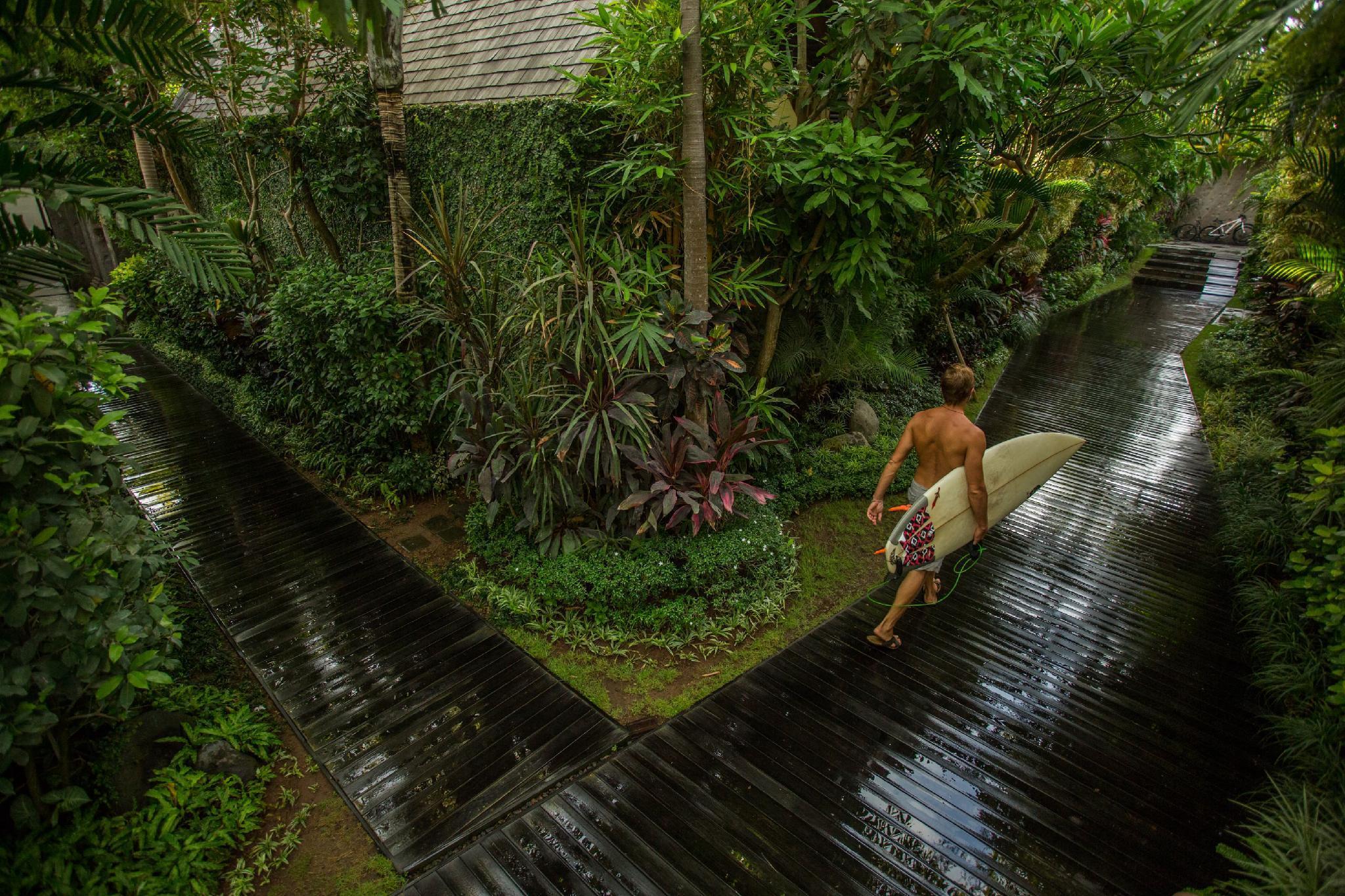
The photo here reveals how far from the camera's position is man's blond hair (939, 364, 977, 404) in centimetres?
384

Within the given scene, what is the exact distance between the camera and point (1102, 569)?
500 centimetres

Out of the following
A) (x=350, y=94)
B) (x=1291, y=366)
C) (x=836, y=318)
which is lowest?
(x=1291, y=366)

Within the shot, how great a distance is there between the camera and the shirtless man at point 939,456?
12.5ft

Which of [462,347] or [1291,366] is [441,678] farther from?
[1291,366]

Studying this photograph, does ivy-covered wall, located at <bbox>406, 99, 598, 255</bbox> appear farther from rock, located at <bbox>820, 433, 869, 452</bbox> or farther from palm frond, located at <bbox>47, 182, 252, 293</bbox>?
rock, located at <bbox>820, 433, 869, 452</bbox>

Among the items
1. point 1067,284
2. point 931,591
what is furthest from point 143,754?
point 1067,284

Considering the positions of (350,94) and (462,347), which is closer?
(462,347)

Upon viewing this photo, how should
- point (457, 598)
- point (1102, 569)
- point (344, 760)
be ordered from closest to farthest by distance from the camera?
1. point (344, 760)
2. point (457, 598)
3. point (1102, 569)

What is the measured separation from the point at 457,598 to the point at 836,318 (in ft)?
13.7

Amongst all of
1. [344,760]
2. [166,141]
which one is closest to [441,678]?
[344,760]

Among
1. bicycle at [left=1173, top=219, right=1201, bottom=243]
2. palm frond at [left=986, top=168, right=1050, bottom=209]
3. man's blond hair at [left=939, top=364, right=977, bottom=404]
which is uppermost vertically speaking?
palm frond at [left=986, top=168, right=1050, bottom=209]

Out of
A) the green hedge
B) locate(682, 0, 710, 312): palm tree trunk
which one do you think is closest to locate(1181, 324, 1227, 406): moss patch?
locate(682, 0, 710, 312): palm tree trunk

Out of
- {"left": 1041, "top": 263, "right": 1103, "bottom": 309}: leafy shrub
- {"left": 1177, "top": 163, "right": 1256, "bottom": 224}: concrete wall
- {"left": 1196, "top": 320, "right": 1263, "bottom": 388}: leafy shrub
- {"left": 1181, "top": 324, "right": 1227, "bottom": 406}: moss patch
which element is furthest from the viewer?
{"left": 1177, "top": 163, "right": 1256, "bottom": 224}: concrete wall

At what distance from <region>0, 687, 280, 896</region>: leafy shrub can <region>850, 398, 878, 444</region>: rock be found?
5588 mm
